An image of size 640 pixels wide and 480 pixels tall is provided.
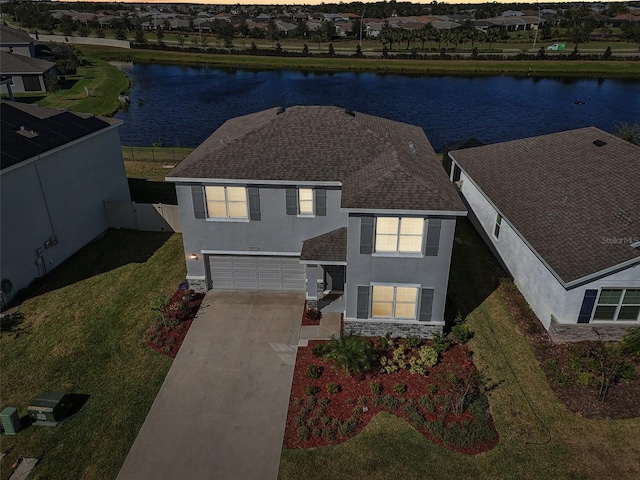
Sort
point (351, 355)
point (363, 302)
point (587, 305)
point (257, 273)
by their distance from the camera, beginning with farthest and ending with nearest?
point (257, 273) < point (363, 302) < point (587, 305) < point (351, 355)

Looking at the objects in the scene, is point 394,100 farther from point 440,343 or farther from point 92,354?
point 92,354

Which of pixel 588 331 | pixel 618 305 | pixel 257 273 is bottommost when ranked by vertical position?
pixel 588 331

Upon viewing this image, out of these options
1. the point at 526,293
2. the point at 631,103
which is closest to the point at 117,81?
the point at 526,293

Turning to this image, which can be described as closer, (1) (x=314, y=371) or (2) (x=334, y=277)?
(1) (x=314, y=371)

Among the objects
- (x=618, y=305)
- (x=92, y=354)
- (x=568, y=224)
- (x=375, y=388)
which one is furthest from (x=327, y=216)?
(x=618, y=305)

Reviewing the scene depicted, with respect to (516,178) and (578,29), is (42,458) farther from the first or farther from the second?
(578,29)

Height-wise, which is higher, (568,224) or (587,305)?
(568,224)
